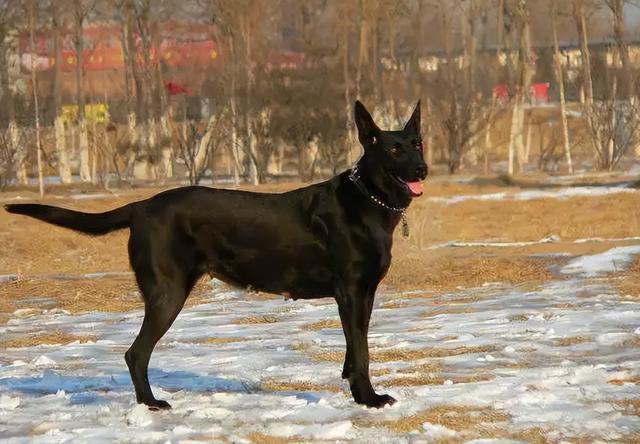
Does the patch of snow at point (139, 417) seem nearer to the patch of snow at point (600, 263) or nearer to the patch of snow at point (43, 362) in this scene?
the patch of snow at point (43, 362)

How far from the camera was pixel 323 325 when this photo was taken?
11266 millimetres

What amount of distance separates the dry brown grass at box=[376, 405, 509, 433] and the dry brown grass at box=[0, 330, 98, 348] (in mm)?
4863

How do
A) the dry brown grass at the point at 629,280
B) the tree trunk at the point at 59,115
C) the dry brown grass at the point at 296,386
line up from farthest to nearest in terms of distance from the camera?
1. the tree trunk at the point at 59,115
2. the dry brown grass at the point at 629,280
3. the dry brown grass at the point at 296,386

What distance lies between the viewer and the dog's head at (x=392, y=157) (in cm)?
702

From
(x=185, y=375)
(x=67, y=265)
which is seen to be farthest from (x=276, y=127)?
(x=185, y=375)

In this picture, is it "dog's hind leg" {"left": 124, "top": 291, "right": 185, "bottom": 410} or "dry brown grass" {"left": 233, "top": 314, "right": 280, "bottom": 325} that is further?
"dry brown grass" {"left": 233, "top": 314, "right": 280, "bottom": 325}

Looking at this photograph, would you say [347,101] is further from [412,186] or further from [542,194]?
[412,186]

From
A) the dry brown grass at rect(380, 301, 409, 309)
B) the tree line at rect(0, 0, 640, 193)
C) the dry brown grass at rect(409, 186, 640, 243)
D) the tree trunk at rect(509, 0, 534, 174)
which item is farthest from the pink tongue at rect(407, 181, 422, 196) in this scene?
the tree trunk at rect(509, 0, 534, 174)

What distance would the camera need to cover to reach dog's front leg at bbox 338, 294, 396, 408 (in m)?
6.78

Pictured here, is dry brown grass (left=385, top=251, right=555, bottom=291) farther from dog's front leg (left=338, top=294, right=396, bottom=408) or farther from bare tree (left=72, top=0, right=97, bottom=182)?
bare tree (left=72, top=0, right=97, bottom=182)

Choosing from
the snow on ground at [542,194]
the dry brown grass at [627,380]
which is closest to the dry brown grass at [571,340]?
the dry brown grass at [627,380]

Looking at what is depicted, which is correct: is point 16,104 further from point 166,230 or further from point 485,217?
Result: point 166,230

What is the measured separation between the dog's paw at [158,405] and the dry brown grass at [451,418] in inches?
51.0

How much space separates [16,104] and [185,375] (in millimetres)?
44854
